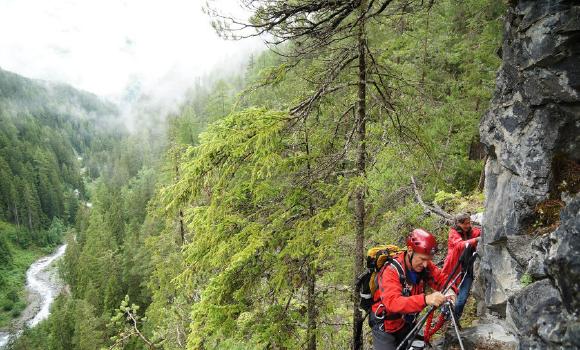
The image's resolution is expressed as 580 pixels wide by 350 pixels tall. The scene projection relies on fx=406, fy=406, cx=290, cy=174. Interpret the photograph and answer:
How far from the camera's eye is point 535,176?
5.48 meters

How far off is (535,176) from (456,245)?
1717 mm

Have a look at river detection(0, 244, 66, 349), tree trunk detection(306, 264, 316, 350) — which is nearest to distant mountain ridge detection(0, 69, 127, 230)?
river detection(0, 244, 66, 349)

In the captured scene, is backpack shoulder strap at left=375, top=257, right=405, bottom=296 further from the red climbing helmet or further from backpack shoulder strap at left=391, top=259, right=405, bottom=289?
the red climbing helmet

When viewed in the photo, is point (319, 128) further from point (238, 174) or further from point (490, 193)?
point (490, 193)

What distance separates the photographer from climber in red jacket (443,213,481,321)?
21.4ft

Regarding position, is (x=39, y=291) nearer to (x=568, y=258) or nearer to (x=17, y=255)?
(x=17, y=255)

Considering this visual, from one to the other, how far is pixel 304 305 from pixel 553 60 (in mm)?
6285

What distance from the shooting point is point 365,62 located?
7219 mm

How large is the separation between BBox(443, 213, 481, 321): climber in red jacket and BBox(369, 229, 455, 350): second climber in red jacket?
39.8 inches

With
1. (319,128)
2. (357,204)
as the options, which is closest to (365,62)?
(319,128)

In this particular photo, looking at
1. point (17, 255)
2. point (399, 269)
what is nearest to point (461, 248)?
point (399, 269)

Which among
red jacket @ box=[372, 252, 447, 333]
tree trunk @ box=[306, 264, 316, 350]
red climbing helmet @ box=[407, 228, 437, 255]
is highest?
red climbing helmet @ box=[407, 228, 437, 255]

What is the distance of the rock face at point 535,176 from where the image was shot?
4156 mm

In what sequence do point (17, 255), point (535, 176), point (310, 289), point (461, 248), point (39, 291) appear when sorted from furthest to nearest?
point (17, 255) → point (39, 291) → point (310, 289) → point (461, 248) → point (535, 176)
